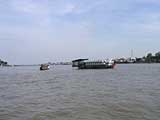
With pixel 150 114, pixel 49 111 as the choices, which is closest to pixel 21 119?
pixel 49 111

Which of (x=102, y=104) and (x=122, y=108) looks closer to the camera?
(x=122, y=108)

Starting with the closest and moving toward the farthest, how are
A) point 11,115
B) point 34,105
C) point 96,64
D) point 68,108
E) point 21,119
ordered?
1. point 21,119
2. point 11,115
3. point 68,108
4. point 34,105
5. point 96,64

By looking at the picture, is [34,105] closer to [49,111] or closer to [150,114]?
[49,111]

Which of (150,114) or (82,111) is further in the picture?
(82,111)

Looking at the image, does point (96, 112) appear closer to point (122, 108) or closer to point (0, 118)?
point (122, 108)

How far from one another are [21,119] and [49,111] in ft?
9.60

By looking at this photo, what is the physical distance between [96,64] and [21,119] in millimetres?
107698

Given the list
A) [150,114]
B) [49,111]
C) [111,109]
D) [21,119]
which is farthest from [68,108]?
[150,114]

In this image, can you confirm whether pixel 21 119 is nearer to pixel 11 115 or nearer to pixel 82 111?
pixel 11 115

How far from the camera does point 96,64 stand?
126 metres

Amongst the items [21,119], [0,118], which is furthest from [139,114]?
[0,118]

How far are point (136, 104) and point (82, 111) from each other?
4622 mm

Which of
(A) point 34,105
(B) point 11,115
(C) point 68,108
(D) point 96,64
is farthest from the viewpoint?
(D) point 96,64

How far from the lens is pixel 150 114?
770 inches
